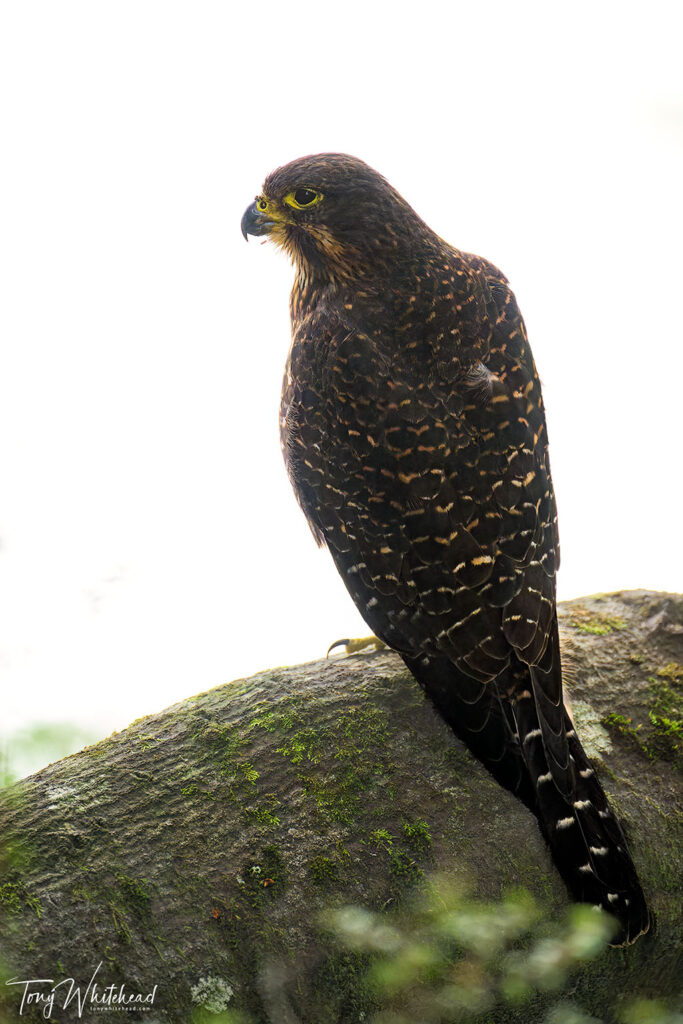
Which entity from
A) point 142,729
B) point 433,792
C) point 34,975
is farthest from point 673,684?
point 34,975

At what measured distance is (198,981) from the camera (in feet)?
4.89

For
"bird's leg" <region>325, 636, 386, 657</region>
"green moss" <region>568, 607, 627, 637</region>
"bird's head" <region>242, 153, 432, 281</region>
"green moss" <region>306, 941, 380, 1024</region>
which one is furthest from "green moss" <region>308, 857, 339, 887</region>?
"bird's head" <region>242, 153, 432, 281</region>

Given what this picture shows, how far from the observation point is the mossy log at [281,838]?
4.94 ft

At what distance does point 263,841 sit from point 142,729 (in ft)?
1.31

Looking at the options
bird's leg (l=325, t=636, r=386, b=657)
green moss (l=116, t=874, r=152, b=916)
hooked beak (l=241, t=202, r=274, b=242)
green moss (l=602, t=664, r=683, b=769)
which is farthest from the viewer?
hooked beak (l=241, t=202, r=274, b=242)

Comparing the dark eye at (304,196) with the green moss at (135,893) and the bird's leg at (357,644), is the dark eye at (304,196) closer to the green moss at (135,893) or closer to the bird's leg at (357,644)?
the bird's leg at (357,644)

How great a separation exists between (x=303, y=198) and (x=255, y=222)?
18cm

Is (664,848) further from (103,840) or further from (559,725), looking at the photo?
(103,840)

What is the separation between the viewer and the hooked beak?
2346 millimetres

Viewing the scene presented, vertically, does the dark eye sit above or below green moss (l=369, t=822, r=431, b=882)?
above

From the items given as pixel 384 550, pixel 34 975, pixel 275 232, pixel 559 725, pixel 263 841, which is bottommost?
pixel 34 975

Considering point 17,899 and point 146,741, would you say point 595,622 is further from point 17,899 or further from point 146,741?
point 17,899

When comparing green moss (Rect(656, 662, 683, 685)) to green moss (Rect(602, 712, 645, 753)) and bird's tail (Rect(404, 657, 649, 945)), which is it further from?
bird's tail (Rect(404, 657, 649, 945))
